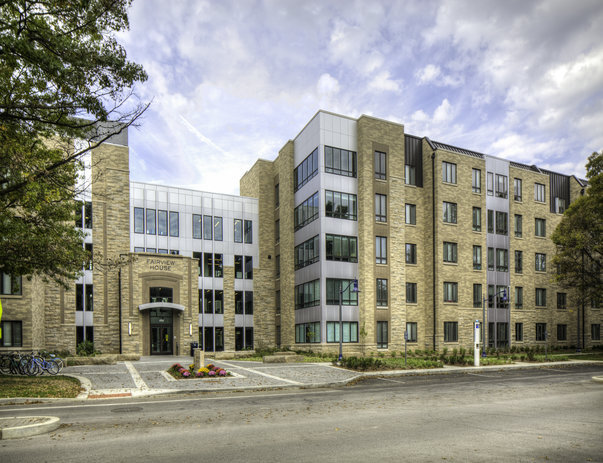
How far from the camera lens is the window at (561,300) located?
44.9 meters

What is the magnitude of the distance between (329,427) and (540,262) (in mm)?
41057

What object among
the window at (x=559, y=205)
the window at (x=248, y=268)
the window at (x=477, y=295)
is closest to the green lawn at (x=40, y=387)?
the window at (x=248, y=268)

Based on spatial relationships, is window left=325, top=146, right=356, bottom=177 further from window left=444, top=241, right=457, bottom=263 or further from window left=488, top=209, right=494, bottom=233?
window left=488, top=209, right=494, bottom=233

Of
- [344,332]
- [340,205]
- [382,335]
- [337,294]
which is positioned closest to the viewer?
[344,332]

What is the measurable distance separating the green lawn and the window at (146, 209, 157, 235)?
2128 centimetres

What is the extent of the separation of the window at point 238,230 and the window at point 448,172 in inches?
777

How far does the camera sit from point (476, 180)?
40844 mm

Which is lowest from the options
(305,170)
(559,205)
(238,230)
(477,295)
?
(477,295)

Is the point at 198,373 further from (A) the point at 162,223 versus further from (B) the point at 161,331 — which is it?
(A) the point at 162,223

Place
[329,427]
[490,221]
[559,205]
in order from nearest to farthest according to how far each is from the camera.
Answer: [329,427]
[490,221]
[559,205]

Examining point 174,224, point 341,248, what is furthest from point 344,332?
point 174,224

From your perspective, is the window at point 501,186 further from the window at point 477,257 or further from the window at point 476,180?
the window at point 477,257

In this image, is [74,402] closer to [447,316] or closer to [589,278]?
[447,316]

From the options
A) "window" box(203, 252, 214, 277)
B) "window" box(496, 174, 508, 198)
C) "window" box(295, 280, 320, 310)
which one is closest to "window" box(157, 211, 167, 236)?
"window" box(203, 252, 214, 277)
